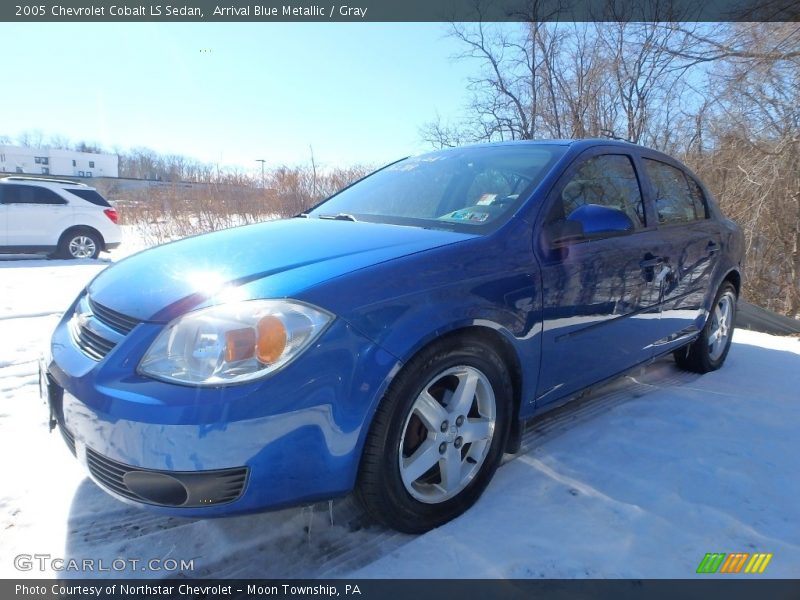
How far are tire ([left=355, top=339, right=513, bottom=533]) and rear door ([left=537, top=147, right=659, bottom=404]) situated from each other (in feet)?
1.20

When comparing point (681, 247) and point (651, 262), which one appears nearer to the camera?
point (651, 262)

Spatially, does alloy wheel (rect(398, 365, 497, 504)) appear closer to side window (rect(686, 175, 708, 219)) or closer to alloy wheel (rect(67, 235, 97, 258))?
side window (rect(686, 175, 708, 219))

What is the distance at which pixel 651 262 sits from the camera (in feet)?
9.66

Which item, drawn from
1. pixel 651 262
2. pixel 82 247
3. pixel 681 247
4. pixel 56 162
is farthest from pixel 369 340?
pixel 56 162

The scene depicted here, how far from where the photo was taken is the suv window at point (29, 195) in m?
9.99

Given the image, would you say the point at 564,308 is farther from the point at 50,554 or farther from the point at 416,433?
the point at 50,554

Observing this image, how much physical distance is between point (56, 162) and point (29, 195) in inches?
3060

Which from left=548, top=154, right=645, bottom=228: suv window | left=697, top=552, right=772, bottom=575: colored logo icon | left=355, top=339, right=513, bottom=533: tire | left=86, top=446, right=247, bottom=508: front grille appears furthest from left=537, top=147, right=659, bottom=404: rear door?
left=86, top=446, right=247, bottom=508: front grille

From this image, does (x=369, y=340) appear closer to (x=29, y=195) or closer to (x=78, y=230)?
(x=78, y=230)

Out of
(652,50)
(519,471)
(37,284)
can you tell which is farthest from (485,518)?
(652,50)

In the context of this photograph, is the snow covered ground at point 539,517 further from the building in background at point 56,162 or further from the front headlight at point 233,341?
the building in background at point 56,162

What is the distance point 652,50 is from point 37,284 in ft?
47.7

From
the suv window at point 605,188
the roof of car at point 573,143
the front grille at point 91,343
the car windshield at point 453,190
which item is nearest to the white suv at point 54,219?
the car windshield at point 453,190

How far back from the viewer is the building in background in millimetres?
66688
